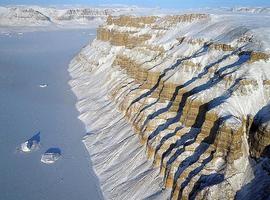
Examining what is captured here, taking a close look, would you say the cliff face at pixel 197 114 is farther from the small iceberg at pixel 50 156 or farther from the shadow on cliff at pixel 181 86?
the small iceberg at pixel 50 156

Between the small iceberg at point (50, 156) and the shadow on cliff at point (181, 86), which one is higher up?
the shadow on cliff at point (181, 86)

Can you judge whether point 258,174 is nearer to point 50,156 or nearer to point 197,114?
point 197,114

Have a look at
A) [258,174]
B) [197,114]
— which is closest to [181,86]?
→ [197,114]

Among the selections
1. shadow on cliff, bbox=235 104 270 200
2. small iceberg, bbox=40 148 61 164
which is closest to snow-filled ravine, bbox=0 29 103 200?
small iceberg, bbox=40 148 61 164

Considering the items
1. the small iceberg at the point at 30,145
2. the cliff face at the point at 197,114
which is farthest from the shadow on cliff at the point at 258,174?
the small iceberg at the point at 30,145

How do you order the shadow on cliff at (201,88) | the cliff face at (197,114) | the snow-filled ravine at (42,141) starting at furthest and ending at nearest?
1. the shadow on cliff at (201,88)
2. the snow-filled ravine at (42,141)
3. the cliff face at (197,114)

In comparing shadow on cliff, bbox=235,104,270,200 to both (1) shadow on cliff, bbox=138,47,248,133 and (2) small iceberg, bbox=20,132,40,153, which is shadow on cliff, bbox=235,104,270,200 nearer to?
(1) shadow on cliff, bbox=138,47,248,133
